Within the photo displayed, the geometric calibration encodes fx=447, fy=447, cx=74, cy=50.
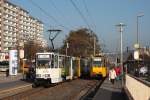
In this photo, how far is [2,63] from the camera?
93.9 m

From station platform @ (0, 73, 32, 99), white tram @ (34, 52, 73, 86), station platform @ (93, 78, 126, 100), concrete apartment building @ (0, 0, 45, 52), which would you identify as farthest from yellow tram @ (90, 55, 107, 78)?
concrete apartment building @ (0, 0, 45, 52)

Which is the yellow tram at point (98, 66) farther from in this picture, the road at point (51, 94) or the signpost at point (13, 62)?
the road at point (51, 94)

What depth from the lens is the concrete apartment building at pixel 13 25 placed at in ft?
502

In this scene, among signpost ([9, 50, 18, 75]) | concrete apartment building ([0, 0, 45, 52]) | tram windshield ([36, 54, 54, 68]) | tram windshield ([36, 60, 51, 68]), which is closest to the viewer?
tram windshield ([36, 54, 54, 68])

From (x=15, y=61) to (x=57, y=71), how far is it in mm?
16302

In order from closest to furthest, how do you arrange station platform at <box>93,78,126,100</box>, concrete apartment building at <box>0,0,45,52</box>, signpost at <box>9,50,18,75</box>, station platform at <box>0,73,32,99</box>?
1. station platform at <box>93,78,126,100</box>
2. station platform at <box>0,73,32,99</box>
3. signpost at <box>9,50,18,75</box>
4. concrete apartment building at <box>0,0,45,52</box>

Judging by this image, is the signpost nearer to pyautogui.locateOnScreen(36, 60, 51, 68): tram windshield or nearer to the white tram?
the white tram

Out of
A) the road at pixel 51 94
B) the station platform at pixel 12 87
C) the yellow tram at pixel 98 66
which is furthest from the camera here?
the yellow tram at pixel 98 66

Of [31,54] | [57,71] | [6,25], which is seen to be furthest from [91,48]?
[57,71]

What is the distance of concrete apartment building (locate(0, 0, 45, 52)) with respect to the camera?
153125mm

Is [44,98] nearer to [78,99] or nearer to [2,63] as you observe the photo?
[78,99]

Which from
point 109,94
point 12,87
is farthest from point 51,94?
point 12,87

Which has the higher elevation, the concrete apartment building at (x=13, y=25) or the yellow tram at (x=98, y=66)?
the concrete apartment building at (x=13, y=25)

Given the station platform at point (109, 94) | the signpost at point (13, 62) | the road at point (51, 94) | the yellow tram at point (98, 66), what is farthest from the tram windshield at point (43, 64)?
the yellow tram at point (98, 66)
